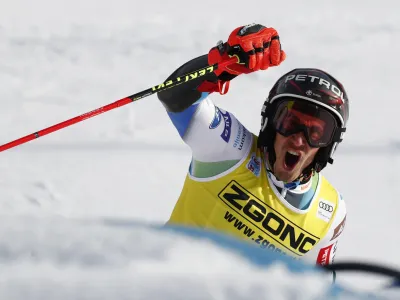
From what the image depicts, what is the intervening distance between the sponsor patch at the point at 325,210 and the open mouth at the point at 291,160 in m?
0.28

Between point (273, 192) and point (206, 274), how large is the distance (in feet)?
6.19

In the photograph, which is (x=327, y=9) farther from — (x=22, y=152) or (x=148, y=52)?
(x=22, y=152)

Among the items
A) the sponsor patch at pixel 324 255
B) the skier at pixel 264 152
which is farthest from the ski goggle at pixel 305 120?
the sponsor patch at pixel 324 255

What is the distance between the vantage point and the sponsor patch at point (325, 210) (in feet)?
9.12

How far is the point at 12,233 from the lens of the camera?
0.97 m

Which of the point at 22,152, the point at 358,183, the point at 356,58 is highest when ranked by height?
the point at 356,58

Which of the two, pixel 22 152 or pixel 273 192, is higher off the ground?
pixel 273 192

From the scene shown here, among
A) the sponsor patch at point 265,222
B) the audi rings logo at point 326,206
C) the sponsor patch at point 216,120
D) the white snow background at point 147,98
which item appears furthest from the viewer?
the white snow background at point 147,98

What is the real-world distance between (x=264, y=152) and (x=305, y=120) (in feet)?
0.89

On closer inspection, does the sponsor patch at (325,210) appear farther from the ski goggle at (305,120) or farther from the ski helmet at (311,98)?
the ski goggle at (305,120)

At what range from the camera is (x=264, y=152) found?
9.05ft

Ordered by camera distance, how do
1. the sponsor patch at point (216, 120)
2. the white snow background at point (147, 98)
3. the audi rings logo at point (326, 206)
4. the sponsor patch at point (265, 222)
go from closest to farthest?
1. the sponsor patch at point (216, 120)
2. the sponsor patch at point (265, 222)
3. the audi rings logo at point (326, 206)
4. the white snow background at point (147, 98)

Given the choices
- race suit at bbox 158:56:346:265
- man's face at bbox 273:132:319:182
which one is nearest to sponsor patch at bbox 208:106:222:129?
race suit at bbox 158:56:346:265

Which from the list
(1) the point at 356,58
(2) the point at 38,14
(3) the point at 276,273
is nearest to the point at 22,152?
(2) the point at 38,14
